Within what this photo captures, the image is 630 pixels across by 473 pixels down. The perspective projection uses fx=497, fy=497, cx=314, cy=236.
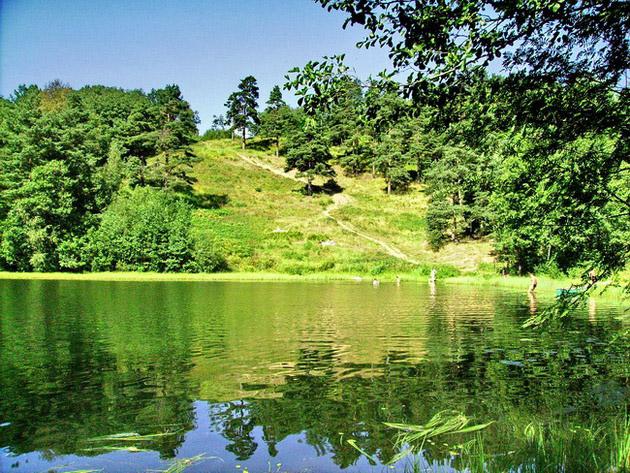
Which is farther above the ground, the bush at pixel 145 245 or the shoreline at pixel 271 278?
the bush at pixel 145 245

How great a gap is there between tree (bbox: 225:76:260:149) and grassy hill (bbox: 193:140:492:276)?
16.8 m

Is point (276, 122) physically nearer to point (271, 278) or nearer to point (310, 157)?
point (310, 157)

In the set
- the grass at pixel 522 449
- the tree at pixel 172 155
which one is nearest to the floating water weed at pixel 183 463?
A: the grass at pixel 522 449

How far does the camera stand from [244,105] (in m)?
148

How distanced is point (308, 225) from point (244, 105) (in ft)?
230

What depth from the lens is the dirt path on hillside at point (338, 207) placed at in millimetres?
79438

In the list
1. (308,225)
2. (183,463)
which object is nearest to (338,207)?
(308,225)

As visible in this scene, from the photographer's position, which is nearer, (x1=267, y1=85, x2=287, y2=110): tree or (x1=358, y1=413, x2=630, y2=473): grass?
(x1=358, y1=413, x2=630, y2=473): grass

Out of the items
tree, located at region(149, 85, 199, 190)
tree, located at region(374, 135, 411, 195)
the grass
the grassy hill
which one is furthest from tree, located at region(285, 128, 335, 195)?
the grass

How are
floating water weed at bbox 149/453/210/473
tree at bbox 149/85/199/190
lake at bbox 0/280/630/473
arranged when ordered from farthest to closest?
1. tree at bbox 149/85/199/190
2. lake at bbox 0/280/630/473
3. floating water weed at bbox 149/453/210/473

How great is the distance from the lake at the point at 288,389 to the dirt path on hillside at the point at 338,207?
5300 centimetres

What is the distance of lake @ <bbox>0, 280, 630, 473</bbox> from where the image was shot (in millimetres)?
8531

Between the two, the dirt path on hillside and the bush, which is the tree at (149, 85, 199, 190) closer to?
the bush

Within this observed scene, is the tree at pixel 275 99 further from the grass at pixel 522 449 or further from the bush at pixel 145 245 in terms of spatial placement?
the grass at pixel 522 449
